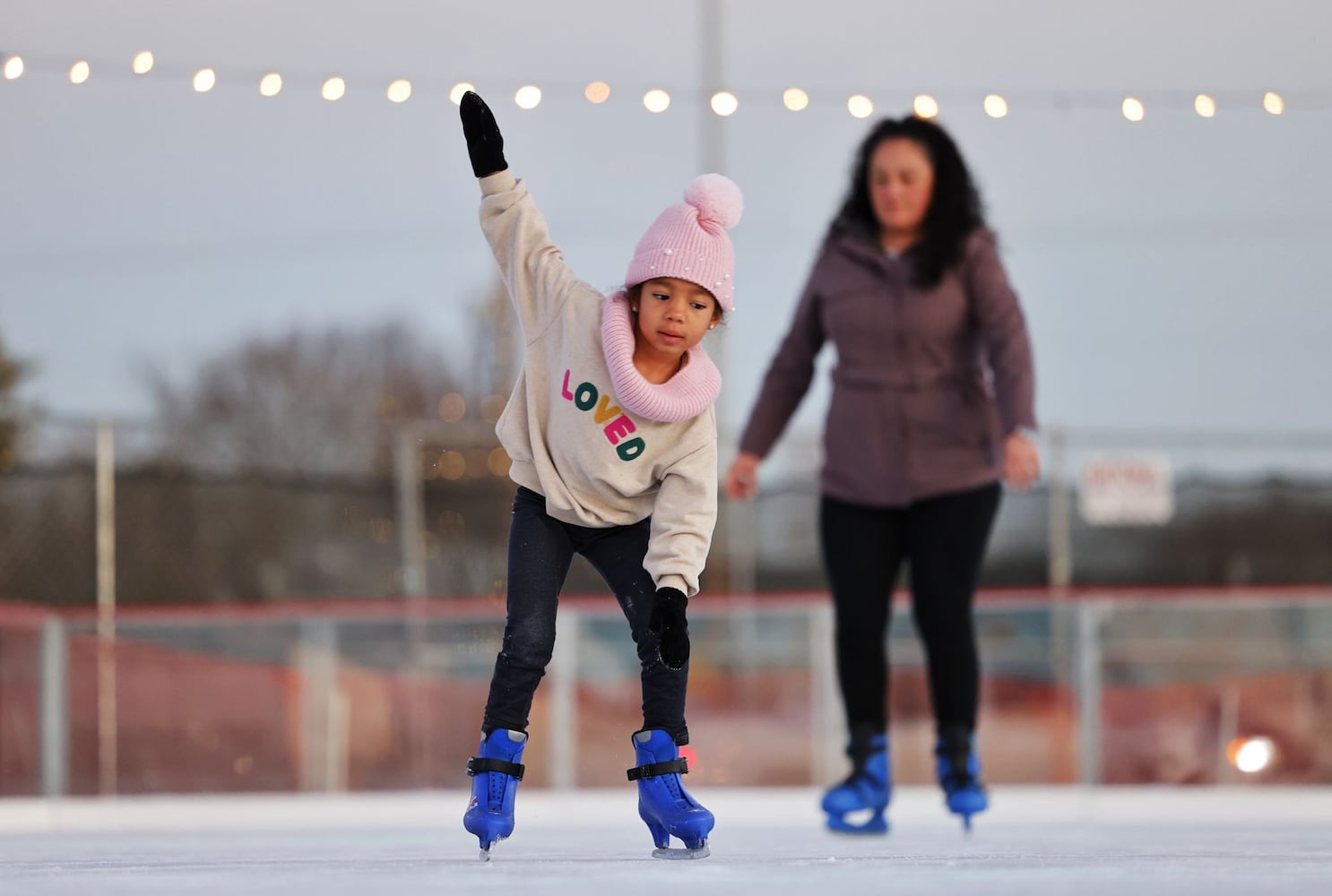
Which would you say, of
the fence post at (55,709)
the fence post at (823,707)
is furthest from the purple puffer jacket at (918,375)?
the fence post at (55,709)

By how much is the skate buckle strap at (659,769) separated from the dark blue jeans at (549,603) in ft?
0.13

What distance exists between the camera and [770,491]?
33.3ft

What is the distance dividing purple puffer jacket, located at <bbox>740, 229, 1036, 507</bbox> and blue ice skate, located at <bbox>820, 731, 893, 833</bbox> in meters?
0.41

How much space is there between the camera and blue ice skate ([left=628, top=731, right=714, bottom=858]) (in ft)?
7.52

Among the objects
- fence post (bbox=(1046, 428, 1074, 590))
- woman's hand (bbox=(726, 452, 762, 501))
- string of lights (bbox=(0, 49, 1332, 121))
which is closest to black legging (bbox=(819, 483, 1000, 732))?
woman's hand (bbox=(726, 452, 762, 501))

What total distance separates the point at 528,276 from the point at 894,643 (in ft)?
13.4

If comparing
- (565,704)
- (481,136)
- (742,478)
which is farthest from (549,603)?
(565,704)

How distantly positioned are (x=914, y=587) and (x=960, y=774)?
12.6 inches

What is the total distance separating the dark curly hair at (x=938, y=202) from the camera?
3309mm

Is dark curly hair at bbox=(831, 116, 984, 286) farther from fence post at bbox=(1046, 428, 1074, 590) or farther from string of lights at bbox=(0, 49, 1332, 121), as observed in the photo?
fence post at bbox=(1046, 428, 1074, 590)

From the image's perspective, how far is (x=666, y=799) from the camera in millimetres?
2307

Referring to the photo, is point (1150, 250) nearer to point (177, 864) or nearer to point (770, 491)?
point (770, 491)

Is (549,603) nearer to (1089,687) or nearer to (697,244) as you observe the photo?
(697,244)

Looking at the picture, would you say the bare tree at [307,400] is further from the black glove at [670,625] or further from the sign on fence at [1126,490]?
the black glove at [670,625]
